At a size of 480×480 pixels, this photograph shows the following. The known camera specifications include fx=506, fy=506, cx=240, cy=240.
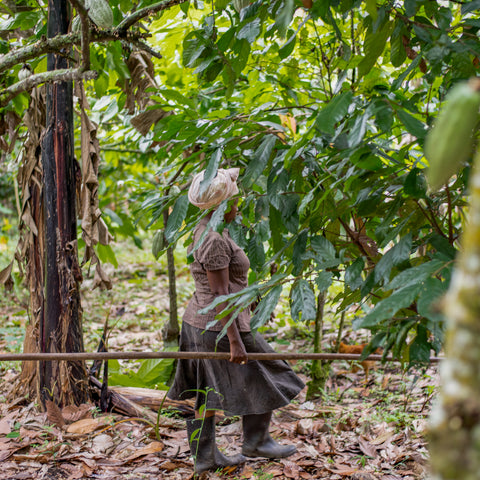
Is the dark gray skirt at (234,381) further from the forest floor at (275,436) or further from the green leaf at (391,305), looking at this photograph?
the green leaf at (391,305)

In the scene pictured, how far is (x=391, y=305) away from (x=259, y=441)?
1.97m

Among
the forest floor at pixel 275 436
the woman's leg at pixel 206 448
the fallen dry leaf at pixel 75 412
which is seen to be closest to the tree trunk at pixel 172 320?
the forest floor at pixel 275 436

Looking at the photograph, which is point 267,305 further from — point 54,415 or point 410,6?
point 54,415

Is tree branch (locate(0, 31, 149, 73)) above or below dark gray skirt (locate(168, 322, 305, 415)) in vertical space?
above

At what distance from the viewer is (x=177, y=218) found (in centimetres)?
201

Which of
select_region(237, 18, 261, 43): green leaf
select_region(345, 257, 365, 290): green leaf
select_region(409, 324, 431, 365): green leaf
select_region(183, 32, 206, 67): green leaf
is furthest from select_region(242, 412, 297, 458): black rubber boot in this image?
select_region(237, 18, 261, 43): green leaf

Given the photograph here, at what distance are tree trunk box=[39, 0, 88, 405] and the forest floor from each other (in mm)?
187

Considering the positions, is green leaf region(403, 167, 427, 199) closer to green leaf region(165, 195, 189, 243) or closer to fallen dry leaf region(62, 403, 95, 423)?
green leaf region(165, 195, 189, 243)

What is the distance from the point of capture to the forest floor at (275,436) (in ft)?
7.93

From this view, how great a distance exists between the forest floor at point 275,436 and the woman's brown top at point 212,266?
74 cm

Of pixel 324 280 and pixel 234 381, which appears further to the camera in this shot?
pixel 234 381

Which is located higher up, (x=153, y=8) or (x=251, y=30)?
(x=153, y=8)

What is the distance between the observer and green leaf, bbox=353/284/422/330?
2.65 ft

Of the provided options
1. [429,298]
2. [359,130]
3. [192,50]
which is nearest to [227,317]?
[192,50]
